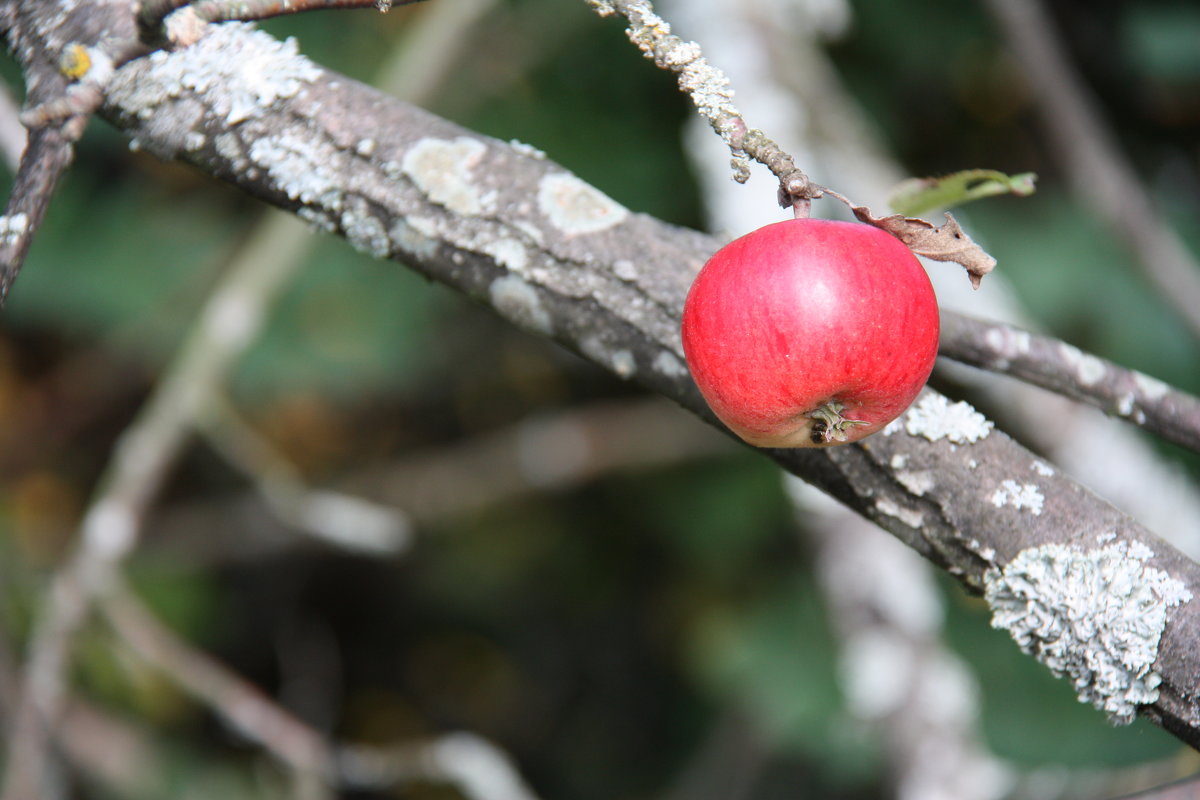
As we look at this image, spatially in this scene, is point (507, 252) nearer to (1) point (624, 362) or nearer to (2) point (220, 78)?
(1) point (624, 362)

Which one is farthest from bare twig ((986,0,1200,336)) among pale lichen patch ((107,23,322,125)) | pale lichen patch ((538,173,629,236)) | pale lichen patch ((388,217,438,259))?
pale lichen patch ((107,23,322,125))

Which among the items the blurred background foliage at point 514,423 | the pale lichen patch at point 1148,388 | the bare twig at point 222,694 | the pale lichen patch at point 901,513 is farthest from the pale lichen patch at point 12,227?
the blurred background foliage at point 514,423

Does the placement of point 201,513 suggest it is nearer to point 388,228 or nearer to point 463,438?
point 463,438

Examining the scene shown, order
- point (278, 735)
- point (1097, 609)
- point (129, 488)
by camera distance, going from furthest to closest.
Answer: point (278, 735), point (129, 488), point (1097, 609)

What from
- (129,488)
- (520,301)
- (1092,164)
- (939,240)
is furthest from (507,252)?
(1092,164)

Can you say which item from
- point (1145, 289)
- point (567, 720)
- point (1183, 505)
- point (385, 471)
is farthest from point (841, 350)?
point (567, 720)
